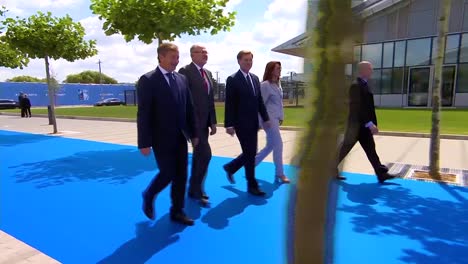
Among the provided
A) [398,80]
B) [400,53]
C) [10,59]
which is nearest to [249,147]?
[10,59]

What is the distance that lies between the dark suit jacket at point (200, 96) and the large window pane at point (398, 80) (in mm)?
24996

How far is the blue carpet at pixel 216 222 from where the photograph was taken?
3.18 m

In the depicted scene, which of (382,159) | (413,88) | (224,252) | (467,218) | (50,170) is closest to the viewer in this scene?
(224,252)

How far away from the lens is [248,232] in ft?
12.1

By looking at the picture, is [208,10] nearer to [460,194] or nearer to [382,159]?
[382,159]

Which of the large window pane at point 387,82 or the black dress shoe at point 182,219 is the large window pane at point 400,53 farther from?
the black dress shoe at point 182,219

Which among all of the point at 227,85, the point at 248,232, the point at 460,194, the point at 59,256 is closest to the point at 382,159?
the point at 460,194

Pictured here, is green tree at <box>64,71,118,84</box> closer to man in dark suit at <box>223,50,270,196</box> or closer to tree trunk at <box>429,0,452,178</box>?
man in dark suit at <box>223,50,270,196</box>

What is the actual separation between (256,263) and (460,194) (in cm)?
353

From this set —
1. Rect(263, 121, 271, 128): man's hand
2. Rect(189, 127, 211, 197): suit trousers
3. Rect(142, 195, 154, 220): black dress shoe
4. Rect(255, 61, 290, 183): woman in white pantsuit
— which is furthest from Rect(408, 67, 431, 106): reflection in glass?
Rect(142, 195, 154, 220): black dress shoe

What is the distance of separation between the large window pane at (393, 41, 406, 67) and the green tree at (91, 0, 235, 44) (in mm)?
22066

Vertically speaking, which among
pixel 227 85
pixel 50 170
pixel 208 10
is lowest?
pixel 50 170

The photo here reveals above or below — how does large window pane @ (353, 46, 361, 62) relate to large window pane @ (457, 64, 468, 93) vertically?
below

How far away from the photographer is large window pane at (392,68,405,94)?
85.5 feet
